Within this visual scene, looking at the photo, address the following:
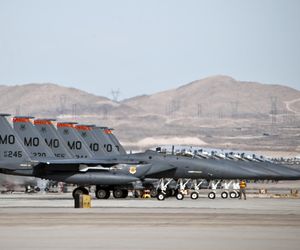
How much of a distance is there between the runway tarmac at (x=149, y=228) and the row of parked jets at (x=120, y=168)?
1527 centimetres

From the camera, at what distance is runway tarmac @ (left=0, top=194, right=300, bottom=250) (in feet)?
83.5

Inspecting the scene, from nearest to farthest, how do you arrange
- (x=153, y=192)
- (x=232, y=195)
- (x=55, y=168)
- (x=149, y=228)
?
(x=149, y=228)
(x=55, y=168)
(x=153, y=192)
(x=232, y=195)

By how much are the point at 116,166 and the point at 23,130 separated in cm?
713

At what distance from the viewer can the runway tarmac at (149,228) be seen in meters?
25.5

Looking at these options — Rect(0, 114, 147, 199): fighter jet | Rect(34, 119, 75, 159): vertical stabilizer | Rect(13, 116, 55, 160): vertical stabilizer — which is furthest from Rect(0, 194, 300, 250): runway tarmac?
Rect(34, 119, 75, 159): vertical stabilizer

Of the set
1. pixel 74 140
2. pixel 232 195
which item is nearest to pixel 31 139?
pixel 74 140

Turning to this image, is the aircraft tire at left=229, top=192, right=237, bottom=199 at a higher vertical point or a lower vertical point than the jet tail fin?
lower

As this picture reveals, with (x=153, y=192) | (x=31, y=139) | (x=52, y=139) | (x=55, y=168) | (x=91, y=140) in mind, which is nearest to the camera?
(x=55, y=168)

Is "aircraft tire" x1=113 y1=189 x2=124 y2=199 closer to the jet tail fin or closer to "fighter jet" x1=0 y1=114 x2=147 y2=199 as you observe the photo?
"fighter jet" x1=0 y1=114 x2=147 y2=199

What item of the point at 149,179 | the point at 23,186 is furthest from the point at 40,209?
the point at 23,186

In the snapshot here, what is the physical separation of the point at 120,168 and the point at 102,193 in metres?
1.82

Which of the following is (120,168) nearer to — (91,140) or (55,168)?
(55,168)

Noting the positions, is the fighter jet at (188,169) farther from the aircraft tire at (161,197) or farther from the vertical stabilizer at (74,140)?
the vertical stabilizer at (74,140)

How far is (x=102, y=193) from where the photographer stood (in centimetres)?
5728
